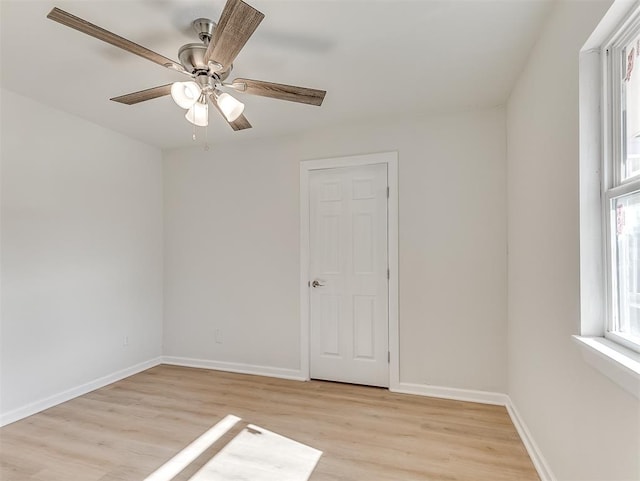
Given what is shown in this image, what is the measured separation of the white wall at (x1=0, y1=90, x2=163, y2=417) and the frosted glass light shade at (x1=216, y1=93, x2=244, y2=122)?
6.48ft

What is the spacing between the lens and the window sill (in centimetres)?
108

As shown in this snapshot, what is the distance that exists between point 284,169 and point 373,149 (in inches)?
37.0

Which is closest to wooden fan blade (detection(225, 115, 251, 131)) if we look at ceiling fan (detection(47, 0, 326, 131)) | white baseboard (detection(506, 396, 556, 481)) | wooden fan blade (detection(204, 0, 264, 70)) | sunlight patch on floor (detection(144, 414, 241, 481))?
ceiling fan (detection(47, 0, 326, 131))

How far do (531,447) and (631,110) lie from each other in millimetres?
1945

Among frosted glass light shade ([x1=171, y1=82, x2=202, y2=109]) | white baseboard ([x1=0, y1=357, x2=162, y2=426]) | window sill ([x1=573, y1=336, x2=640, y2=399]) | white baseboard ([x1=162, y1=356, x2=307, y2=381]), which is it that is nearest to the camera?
window sill ([x1=573, y1=336, x2=640, y2=399])

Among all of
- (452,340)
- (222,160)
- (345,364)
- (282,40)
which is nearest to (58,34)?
(282,40)

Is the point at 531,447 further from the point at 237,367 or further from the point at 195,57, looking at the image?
the point at 195,57

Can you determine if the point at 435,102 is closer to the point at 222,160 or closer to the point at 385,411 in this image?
the point at 222,160

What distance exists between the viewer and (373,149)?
3.35 metres

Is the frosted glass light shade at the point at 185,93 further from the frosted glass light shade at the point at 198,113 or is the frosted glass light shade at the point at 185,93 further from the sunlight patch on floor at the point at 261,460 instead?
the sunlight patch on floor at the point at 261,460

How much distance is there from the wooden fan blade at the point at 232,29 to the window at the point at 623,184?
4.60 ft

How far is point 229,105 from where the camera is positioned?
77.7 inches

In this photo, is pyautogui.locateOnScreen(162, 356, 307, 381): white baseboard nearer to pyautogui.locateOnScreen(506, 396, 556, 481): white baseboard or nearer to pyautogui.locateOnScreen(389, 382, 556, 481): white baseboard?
pyautogui.locateOnScreen(389, 382, 556, 481): white baseboard

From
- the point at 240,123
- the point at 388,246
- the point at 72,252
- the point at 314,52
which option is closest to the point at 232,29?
the point at 314,52
